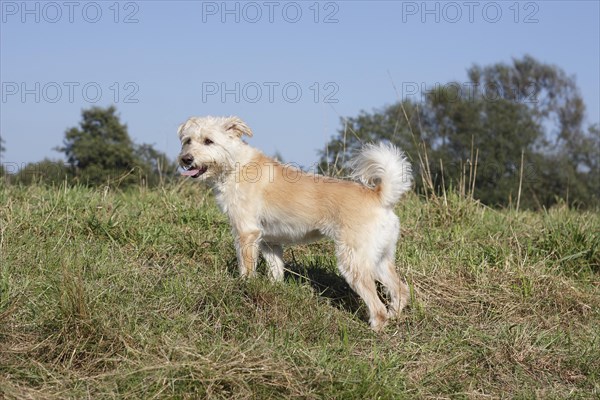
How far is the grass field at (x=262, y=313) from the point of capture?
451cm

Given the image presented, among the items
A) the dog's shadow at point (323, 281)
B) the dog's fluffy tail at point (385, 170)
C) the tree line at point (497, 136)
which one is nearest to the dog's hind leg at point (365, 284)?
the dog's shadow at point (323, 281)

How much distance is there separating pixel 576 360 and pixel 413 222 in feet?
11.4

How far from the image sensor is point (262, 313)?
5629 mm

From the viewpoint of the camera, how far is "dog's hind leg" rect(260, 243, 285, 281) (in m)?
6.65

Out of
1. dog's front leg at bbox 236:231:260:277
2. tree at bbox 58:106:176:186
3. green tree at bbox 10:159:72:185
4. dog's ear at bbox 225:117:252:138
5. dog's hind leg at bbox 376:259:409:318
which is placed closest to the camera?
dog's hind leg at bbox 376:259:409:318

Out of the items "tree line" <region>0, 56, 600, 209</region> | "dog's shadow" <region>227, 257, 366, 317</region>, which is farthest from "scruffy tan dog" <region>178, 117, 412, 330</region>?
"tree line" <region>0, 56, 600, 209</region>

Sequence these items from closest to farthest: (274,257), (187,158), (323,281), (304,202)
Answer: (304,202) < (187,158) < (274,257) < (323,281)

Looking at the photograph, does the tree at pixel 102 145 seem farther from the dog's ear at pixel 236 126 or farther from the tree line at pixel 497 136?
the dog's ear at pixel 236 126

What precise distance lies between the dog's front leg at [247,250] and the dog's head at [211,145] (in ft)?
2.20

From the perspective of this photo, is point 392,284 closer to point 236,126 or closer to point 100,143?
point 236,126

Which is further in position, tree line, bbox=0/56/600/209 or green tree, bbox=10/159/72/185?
tree line, bbox=0/56/600/209

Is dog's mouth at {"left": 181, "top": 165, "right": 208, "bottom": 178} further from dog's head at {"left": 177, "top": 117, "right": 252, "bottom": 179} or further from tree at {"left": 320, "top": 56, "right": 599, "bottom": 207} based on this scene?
tree at {"left": 320, "top": 56, "right": 599, "bottom": 207}

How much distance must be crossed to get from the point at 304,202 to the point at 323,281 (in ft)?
3.22

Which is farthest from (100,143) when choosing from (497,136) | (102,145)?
(497,136)
